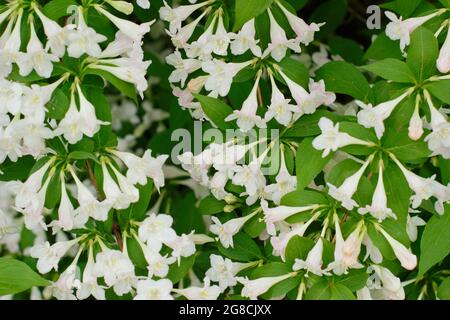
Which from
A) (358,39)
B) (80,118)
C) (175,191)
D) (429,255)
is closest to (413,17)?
(429,255)

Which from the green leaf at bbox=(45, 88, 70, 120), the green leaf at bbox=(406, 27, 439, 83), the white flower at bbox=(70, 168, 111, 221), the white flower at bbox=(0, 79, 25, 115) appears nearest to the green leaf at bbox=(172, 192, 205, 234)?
the white flower at bbox=(70, 168, 111, 221)

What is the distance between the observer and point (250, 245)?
11.4ft

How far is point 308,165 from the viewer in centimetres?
309

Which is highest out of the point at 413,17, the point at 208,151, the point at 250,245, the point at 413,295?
the point at 413,17

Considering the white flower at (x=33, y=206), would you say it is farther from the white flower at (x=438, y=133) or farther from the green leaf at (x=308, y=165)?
the white flower at (x=438, y=133)

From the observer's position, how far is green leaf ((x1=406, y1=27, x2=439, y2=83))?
3016 mm

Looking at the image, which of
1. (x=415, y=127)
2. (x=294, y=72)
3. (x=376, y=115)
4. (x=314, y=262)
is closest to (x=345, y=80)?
(x=294, y=72)

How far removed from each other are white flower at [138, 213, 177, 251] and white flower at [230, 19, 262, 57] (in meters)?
0.76

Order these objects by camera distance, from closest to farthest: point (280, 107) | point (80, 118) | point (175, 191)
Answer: point (80, 118)
point (280, 107)
point (175, 191)

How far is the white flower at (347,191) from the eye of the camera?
2.95 metres

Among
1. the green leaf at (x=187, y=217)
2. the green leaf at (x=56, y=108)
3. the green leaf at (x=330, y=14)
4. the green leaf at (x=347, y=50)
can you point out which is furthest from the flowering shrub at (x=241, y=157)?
the green leaf at (x=330, y=14)

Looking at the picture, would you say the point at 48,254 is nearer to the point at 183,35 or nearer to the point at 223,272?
the point at 223,272

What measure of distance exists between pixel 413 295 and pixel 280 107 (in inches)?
45.7

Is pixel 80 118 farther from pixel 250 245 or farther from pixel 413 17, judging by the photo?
pixel 413 17
